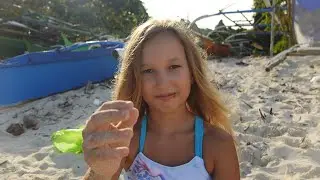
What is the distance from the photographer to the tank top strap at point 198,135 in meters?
1.65

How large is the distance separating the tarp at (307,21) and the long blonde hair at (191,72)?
598cm

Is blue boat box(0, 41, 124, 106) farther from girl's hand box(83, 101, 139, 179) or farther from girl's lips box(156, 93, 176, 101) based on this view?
girl's hand box(83, 101, 139, 179)

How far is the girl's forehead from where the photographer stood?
1.60 m

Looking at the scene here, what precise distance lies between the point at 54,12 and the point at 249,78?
424 inches

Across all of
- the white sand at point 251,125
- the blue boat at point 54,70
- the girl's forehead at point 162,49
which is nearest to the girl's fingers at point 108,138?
the girl's forehead at point 162,49

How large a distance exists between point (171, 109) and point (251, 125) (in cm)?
191

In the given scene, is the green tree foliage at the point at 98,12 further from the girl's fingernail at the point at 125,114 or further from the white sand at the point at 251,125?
the girl's fingernail at the point at 125,114

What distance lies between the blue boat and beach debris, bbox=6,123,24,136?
0.96 meters

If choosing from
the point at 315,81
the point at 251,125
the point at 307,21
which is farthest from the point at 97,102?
the point at 307,21

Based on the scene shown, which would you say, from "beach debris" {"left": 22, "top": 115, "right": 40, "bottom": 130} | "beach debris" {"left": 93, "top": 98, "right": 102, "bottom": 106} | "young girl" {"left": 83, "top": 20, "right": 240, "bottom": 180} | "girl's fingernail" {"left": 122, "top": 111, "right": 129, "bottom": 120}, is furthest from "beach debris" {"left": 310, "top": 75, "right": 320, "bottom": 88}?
"girl's fingernail" {"left": 122, "top": 111, "right": 129, "bottom": 120}

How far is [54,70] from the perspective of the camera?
17.5 ft

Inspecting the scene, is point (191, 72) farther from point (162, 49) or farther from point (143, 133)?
point (143, 133)

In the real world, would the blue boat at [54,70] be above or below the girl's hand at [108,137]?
below

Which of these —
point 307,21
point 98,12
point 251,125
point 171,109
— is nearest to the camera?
point 171,109
